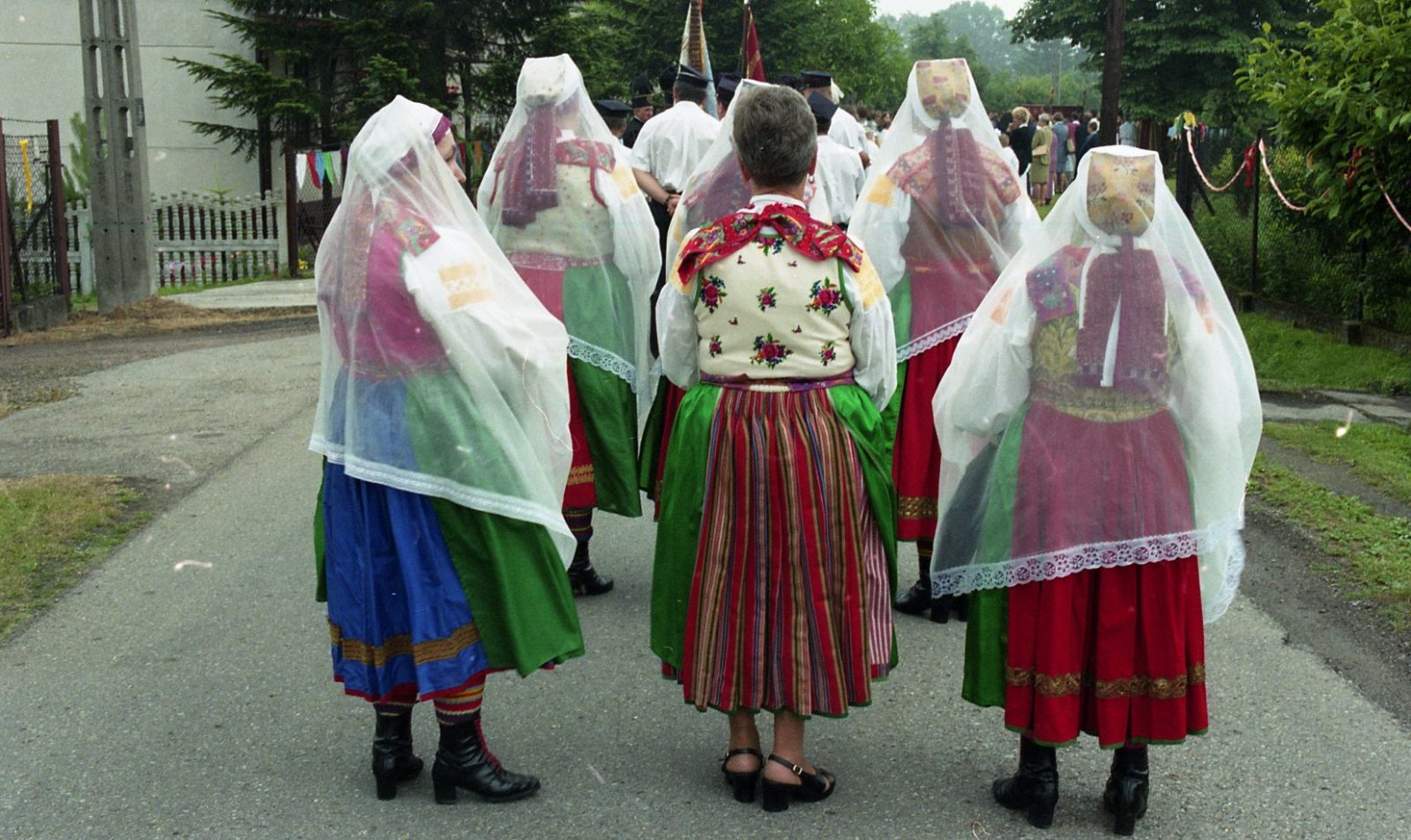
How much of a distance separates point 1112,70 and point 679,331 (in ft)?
58.9

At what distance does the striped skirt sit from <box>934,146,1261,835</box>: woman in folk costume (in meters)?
0.38

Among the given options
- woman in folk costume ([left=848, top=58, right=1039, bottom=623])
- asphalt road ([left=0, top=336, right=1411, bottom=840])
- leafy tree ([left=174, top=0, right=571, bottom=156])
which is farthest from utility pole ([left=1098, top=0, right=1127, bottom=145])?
asphalt road ([left=0, top=336, right=1411, bottom=840])

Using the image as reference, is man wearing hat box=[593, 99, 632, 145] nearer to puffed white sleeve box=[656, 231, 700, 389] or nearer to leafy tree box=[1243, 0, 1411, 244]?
leafy tree box=[1243, 0, 1411, 244]

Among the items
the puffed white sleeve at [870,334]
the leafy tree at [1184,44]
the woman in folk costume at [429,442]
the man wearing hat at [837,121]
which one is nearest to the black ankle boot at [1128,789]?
the puffed white sleeve at [870,334]

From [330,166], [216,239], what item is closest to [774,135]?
[330,166]

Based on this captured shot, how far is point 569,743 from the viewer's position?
4566 millimetres

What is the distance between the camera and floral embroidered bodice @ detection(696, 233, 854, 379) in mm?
3916

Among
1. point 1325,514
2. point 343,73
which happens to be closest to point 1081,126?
point 343,73

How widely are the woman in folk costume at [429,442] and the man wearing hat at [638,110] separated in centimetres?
782

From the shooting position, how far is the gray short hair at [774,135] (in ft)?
12.8

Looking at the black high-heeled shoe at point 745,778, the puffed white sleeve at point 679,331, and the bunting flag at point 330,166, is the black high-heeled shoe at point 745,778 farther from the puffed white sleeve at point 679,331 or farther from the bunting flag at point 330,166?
the bunting flag at point 330,166

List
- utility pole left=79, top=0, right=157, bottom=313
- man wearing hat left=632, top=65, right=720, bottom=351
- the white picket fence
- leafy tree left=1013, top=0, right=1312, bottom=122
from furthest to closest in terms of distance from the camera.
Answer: leafy tree left=1013, top=0, right=1312, bottom=122 → the white picket fence → utility pole left=79, top=0, right=157, bottom=313 → man wearing hat left=632, top=65, right=720, bottom=351

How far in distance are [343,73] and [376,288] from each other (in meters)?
22.3

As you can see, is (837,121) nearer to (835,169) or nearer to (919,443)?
(835,169)
